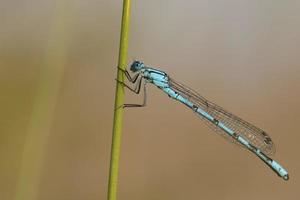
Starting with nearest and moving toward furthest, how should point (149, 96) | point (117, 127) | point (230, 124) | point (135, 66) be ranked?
1. point (117, 127)
2. point (135, 66)
3. point (230, 124)
4. point (149, 96)

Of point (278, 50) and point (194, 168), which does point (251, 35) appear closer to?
point (278, 50)

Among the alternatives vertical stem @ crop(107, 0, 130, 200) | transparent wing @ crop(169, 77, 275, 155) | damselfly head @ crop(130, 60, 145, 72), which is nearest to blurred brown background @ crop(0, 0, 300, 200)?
transparent wing @ crop(169, 77, 275, 155)

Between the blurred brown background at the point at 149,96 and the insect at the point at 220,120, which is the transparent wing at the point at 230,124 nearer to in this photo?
the insect at the point at 220,120

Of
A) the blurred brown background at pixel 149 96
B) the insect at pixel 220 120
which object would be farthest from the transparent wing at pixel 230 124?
the blurred brown background at pixel 149 96

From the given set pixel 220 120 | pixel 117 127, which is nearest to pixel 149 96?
pixel 220 120

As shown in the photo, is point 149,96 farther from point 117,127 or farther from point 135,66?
point 117,127

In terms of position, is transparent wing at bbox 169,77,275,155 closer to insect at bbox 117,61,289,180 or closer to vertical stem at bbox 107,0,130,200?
insect at bbox 117,61,289,180

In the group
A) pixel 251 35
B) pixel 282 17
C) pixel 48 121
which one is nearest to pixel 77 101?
pixel 48 121
